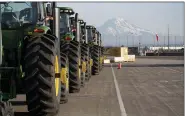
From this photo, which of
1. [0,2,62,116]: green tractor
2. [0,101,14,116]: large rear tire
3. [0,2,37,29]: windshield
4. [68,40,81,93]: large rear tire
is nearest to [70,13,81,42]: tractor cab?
[68,40,81,93]: large rear tire

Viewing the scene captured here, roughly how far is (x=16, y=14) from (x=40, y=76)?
174 cm

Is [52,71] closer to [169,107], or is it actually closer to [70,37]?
[169,107]

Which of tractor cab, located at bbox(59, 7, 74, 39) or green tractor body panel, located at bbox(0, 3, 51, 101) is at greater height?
tractor cab, located at bbox(59, 7, 74, 39)

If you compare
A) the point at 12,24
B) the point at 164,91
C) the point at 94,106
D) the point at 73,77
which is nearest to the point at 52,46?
the point at 12,24

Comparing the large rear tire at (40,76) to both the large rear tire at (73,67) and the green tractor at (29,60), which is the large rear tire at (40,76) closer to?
the green tractor at (29,60)

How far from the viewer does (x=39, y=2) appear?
895 cm

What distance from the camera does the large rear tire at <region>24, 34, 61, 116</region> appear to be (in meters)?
7.79

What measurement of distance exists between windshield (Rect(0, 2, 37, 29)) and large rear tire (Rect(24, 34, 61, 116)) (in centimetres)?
73

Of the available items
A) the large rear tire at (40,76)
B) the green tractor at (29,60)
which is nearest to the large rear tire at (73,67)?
the green tractor at (29,60)

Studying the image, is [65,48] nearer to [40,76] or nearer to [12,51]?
[12,51]

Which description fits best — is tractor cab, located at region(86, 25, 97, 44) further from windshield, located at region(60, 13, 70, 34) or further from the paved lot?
the paved lot

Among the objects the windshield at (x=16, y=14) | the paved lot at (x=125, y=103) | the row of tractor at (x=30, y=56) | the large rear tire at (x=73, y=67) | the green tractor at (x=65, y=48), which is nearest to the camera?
the row of tractor at (x=30, y=56)

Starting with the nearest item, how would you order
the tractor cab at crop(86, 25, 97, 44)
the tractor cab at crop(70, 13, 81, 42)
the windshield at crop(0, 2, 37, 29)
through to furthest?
the windshield at crop(0, 2, 37, 29) → the tractor cab at crop(70, 13, 81, 42) → the tractor cab at crop(86, 25, 97, 44)

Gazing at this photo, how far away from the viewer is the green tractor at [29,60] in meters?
7.79
